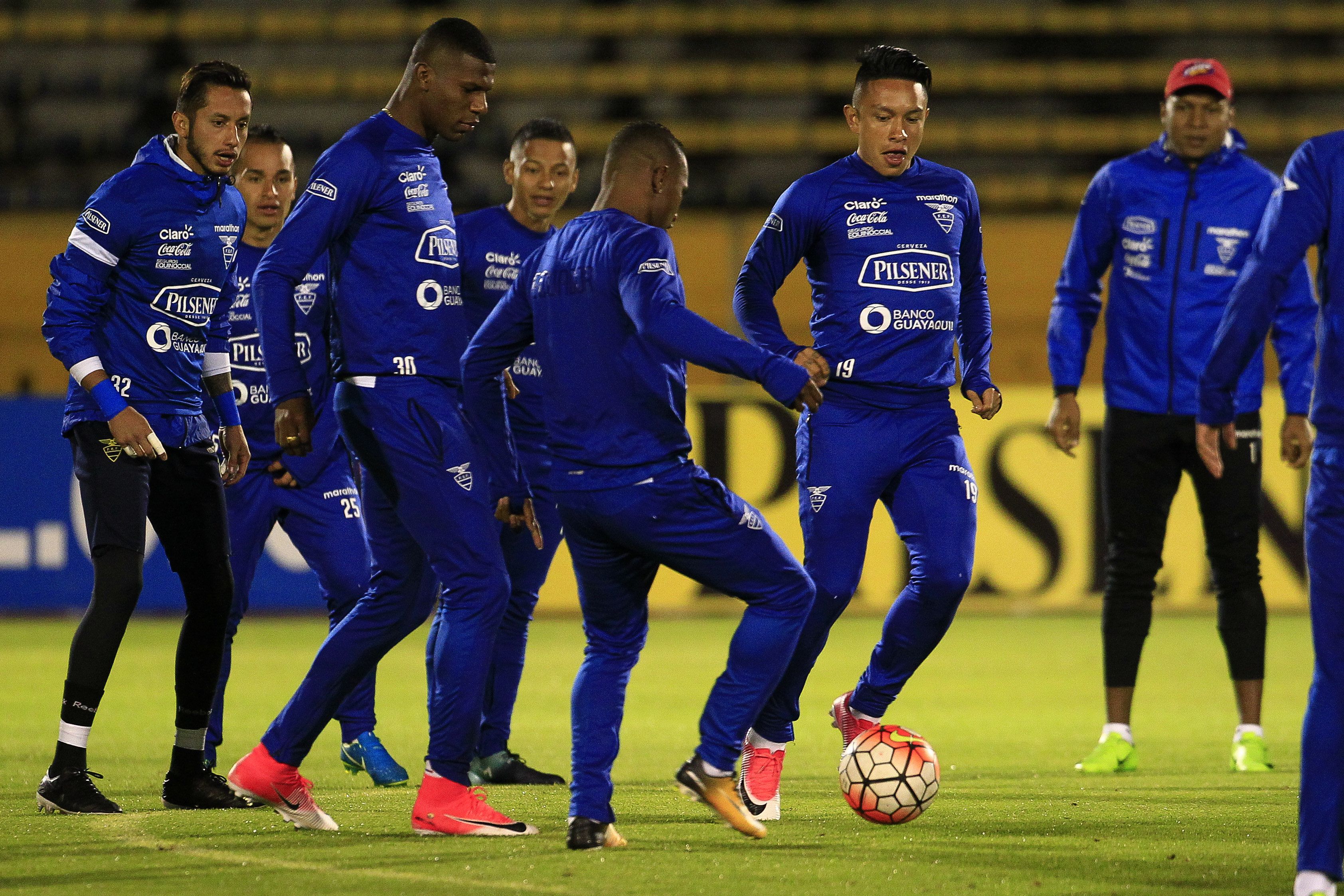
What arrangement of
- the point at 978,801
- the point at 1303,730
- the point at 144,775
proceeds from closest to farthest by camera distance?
1. the point at 1303,730
2. the point at 978,801
3. the point at 144,775

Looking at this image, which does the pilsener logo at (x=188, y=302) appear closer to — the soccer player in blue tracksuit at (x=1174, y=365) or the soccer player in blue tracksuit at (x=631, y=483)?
the soccer player in blue tracksuit at (x=631, y=483)

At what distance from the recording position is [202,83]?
206 inches

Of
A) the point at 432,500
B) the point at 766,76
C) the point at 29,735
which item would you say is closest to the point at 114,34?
the point at 766,76

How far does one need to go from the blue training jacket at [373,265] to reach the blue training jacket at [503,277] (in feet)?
4.03

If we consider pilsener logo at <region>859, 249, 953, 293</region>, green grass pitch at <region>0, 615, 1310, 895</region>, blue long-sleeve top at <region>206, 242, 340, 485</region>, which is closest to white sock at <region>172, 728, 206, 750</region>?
green grass pitch at <region>0, 615, 1310, 895</region>

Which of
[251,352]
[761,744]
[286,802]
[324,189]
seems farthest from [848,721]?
[251,352]

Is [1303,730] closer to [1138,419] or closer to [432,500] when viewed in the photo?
[432,500]

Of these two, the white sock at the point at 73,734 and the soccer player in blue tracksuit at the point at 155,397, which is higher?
the soccer player in blue tracksuit at the point at 155,397

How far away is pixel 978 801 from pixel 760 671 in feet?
4.36

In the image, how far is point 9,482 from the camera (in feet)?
41.4

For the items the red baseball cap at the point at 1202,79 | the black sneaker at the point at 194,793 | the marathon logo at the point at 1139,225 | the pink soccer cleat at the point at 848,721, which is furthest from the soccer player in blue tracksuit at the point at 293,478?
the red baseball cap at the point at 1202,79

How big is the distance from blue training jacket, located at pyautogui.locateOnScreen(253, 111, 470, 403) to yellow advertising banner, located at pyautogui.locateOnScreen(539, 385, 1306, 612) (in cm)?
781

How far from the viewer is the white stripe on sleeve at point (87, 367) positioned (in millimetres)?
5059

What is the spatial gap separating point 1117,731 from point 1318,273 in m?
3.01
